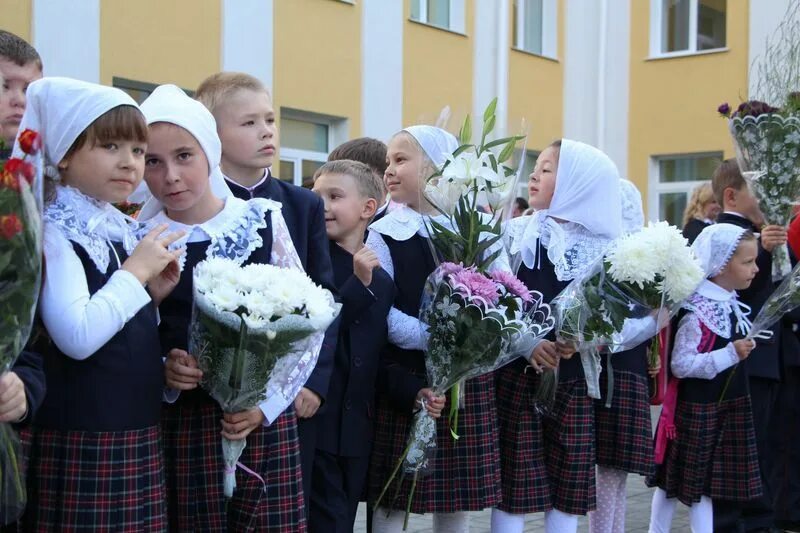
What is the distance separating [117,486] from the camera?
2900mm

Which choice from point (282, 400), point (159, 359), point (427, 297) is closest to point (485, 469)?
point (427, 297)

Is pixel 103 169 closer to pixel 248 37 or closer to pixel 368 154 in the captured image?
pixel 368 154

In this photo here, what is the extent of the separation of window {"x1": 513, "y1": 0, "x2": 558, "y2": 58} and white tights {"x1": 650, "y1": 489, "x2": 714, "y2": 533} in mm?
12660

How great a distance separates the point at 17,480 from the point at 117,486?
1.35 feet

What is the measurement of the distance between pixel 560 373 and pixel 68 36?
7.18 meters

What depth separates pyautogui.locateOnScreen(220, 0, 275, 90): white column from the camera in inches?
467

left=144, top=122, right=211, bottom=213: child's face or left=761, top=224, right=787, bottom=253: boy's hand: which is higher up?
left=144, top=122, right=211, bottom=213: child's face

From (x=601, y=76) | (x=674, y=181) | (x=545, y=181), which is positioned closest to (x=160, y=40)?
(x=545, y=181)

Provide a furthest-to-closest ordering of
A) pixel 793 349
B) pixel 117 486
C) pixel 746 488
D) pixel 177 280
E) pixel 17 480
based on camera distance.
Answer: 1. pixel 793 349
2. pixel 746 488
3. pixel 177 280
4. pixel 117 486
5. pixel 17 480

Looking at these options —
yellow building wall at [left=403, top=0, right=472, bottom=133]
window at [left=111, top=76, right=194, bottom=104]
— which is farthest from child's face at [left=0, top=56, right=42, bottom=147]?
yellow building wall at [left=403, top=0, right=472, bottom=133]

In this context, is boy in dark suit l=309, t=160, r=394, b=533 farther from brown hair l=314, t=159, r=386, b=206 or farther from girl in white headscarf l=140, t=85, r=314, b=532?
girl in white headscarf l=140, t=85, r=314, b=532

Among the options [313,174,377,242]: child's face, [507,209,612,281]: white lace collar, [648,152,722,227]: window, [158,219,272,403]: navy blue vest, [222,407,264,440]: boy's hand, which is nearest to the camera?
[222,407,264,440]: boy's hand

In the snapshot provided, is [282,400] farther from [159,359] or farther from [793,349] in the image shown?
[793,349]

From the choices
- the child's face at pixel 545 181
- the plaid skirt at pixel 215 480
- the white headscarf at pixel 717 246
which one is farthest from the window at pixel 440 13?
the plaid skirt at pixel 215 480
